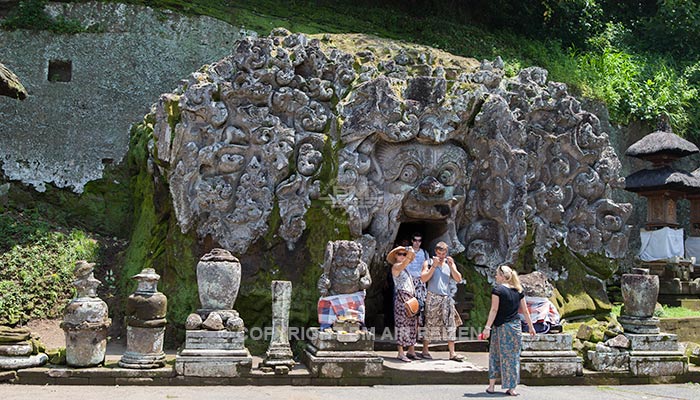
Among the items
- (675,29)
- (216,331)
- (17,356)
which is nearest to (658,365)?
(216,331)

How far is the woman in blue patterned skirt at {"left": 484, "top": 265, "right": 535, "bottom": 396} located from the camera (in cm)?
779

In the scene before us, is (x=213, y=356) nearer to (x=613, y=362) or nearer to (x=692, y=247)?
(x=613, y=362)

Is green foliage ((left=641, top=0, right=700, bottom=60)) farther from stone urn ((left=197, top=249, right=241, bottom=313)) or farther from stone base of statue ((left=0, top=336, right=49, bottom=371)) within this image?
stone base of statue ((left=0, top=336, right=49, bottom=371))

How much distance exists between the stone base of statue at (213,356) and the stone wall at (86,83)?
7530 mm

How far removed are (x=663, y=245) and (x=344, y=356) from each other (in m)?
11.5

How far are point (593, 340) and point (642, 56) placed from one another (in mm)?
17113

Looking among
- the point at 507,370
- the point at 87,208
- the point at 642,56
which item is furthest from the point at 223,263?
the point at 642,56

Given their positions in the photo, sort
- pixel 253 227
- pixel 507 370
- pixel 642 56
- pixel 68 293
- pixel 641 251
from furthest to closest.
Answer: pixel 642 56, pixel 641 251, pixel 68 293, pixel 253 227, pixel 507 370

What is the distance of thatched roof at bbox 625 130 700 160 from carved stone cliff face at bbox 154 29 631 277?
21.8 ft

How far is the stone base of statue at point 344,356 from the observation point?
8609 mm

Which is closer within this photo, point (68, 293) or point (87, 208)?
point (68, 293)

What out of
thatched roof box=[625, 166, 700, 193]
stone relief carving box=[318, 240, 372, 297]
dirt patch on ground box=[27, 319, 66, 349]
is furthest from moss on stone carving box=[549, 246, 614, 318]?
dirt patch on ground box=[27, 319, 66, 349]

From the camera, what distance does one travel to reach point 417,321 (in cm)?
950

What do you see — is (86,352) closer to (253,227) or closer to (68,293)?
(253,227)
